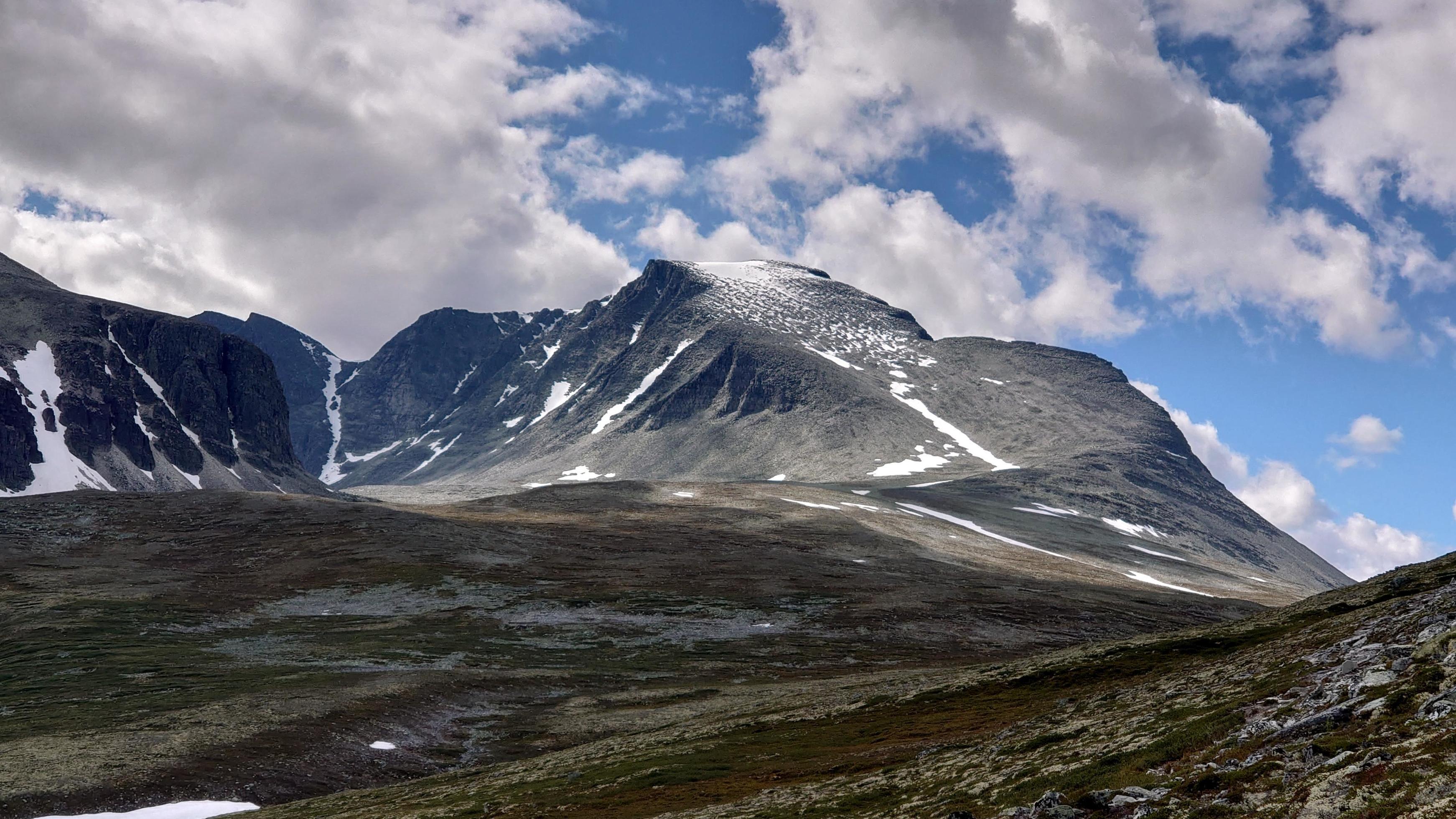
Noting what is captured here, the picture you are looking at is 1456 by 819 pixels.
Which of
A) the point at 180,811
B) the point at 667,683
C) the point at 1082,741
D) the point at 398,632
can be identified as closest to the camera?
the point at 1082,741

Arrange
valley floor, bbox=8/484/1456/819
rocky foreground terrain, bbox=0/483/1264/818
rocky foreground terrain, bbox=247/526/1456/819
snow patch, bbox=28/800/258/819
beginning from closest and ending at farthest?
rocky foreground terrain, bbox=247/526/1456/819 < valley floor, bbox=8/484/1456/819 < snow patch, bbox=28/800/258/819 < rocky foreground terrain, bbox=0/483/1264/818

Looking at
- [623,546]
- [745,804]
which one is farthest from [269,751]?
[623,546]

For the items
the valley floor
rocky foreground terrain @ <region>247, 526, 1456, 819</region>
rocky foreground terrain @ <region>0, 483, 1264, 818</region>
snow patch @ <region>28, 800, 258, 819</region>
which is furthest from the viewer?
rocky foreground terrain @ <region>0, 483, 1264, 818</region>

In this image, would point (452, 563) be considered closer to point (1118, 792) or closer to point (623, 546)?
point (623, 546)

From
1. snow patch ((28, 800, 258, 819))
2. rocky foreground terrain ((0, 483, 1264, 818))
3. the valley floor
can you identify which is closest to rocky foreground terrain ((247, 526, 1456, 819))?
the valley floor

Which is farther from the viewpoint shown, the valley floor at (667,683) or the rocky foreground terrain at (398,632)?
the rocky foreground terrain at (398,632)

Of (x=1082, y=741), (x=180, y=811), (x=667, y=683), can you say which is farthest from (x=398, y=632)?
(x=1082, y=741)

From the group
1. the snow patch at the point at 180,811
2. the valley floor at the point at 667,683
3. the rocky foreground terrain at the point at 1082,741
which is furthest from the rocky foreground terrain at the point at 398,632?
the rocky foreground terrain at the point at 1082,741

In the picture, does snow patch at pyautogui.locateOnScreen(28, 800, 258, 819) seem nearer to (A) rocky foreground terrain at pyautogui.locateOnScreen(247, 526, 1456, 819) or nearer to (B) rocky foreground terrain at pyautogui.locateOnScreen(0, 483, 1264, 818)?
(B) rocky foreground terrain at pyautogui.locateOnScreen(0, 483, 1264, 818)

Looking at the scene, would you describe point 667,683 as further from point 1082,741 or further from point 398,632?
point 1082,741

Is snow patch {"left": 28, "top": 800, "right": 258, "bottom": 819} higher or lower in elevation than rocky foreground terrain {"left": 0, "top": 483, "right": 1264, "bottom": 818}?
lower

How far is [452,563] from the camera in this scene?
543 feet

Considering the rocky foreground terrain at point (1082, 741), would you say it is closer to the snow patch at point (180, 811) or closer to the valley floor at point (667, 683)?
the valley floor at point (667, 683)

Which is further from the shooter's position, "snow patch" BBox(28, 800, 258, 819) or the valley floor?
"snow patch" BBox(28, 800, 258, 819)
